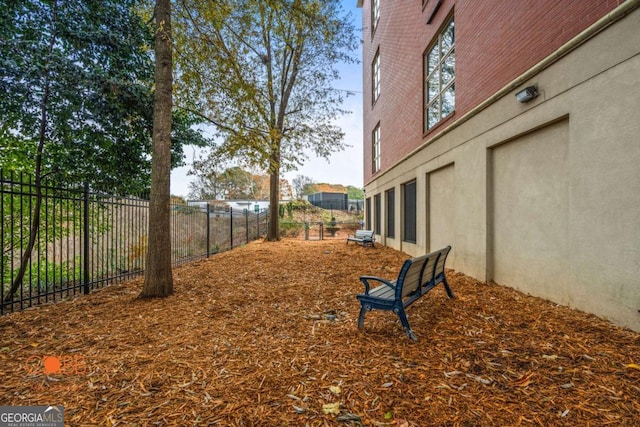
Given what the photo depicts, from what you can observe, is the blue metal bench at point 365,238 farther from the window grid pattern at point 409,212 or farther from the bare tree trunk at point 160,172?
the bare tree trunk at point 160,172

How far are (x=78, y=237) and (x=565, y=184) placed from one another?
12.3m

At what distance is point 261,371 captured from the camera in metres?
2.64

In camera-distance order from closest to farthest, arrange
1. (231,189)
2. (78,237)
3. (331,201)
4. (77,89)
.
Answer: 1. (77,89)
2. (78,237)
3. (331,201)
4. (231,189)

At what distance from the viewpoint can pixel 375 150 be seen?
52.2 feet

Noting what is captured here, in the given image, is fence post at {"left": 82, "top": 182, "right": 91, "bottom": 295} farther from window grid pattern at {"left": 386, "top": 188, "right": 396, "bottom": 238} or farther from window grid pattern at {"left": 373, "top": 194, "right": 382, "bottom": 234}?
window grid pattern at {"left": 373, "top": 194, "right": 382, "bottom": 234}

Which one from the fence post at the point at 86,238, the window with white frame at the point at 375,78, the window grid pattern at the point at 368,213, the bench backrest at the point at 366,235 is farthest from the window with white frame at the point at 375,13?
the fence post at the point at 86,238

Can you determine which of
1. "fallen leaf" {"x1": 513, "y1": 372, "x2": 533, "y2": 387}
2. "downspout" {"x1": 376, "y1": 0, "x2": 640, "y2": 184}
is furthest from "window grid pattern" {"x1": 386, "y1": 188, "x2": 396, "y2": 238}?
"fallen leaf" {"x1": 513, "y1": 372, "x2": 533, "y2": 387}

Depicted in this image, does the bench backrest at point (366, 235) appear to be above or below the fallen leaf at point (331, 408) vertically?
→ above

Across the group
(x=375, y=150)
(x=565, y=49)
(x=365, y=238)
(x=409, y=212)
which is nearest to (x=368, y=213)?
(x=375, y=150)

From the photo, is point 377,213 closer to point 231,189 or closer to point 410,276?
point 410,276

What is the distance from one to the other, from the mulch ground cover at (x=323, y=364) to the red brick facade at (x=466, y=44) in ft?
12.7

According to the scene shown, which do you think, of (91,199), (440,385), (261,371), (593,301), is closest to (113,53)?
(91,199)

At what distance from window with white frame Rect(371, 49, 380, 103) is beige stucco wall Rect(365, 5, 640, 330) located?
9.91 meters

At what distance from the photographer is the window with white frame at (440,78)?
7.32 m
